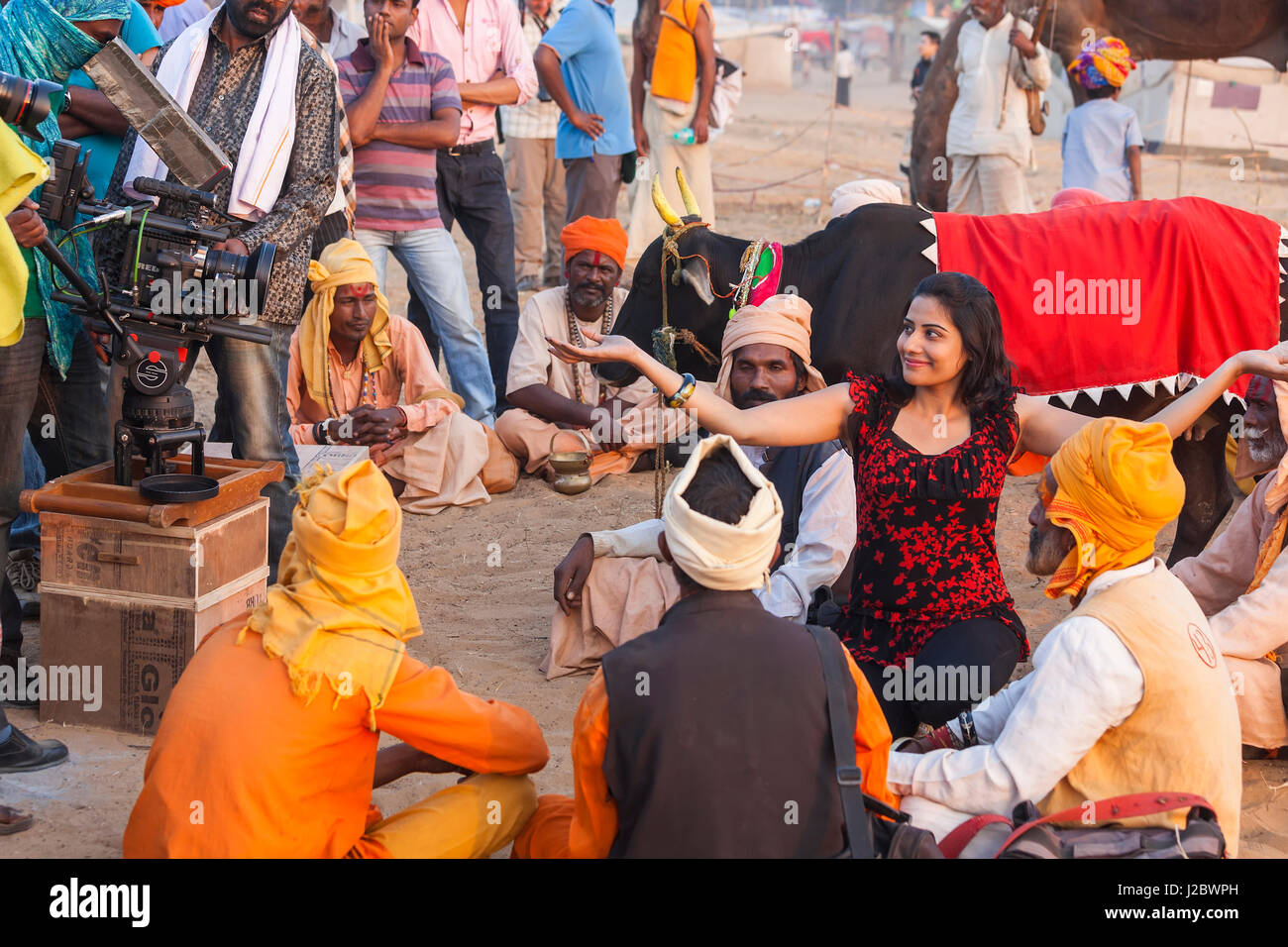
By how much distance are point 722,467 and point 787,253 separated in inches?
110

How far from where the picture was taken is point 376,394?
6242 mm

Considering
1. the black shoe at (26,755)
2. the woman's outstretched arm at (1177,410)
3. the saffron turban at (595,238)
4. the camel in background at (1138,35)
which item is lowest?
the black shoe at (26,755)

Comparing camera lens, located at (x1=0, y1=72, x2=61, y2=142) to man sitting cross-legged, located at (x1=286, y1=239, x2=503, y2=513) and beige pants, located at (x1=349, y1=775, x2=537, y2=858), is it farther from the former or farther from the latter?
man sitting cross-legged, located at (x1=286, y1=239, x2=503, y2=513)

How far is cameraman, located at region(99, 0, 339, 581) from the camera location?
4559 mm

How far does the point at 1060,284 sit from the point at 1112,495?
2.25m

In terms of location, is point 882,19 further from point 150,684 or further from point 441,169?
point 150,684

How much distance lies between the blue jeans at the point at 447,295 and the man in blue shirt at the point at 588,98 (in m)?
2.21

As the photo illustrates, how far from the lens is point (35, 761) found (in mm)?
3770

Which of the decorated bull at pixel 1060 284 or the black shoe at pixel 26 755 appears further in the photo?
the decorated bull at pixel 1060 284

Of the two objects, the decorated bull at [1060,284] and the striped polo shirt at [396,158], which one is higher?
the striped polo shirt at [396,158]

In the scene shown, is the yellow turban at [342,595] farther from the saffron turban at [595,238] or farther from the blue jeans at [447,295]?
the blue jeans at [447,295]

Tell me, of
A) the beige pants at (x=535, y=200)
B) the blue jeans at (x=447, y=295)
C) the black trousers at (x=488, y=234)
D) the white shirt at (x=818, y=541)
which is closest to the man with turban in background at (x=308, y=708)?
the white shirt at (x=818, y=541)

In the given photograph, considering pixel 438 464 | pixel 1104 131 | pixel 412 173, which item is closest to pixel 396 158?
pixel 412 173

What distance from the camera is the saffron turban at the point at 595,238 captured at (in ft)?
20.2
